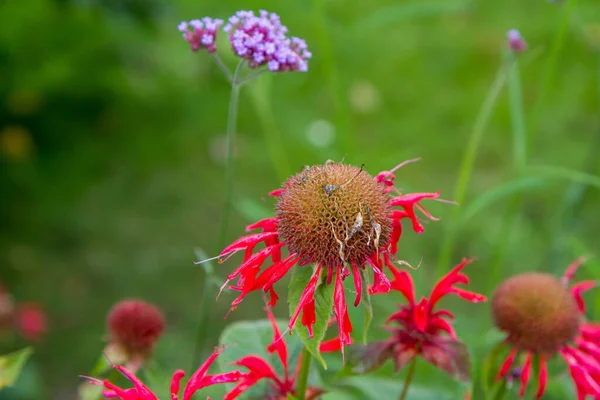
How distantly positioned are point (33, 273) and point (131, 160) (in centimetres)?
74

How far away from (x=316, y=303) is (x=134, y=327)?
1.47 feet

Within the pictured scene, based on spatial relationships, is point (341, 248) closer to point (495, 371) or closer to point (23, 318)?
point (495, 371)

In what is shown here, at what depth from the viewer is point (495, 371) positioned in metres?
0.96

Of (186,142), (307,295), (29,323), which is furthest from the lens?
(186,142)

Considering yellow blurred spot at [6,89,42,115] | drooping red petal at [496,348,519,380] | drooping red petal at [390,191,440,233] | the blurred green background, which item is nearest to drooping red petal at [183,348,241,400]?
drooping red petal at [390,191,440,233]

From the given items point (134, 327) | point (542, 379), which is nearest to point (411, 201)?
point (542, 379)

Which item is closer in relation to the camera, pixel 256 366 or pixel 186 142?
pixel 256 366

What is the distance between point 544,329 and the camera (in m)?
0.96

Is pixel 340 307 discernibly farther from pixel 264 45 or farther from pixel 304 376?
pixel 264 45

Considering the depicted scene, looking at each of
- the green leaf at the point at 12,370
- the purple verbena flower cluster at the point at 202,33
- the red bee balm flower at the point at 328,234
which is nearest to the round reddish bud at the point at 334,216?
the red bee balm flower at the point at 328,234

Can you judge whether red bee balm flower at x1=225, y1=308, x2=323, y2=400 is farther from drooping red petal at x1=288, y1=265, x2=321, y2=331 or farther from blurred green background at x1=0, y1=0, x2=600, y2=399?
blurred green background at x1=0, y1=0, x2=600, y2=399

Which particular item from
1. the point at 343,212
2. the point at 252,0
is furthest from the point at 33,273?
the point at 343,212

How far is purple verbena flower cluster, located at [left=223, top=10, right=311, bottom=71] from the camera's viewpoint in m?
0.86

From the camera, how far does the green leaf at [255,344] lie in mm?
887
